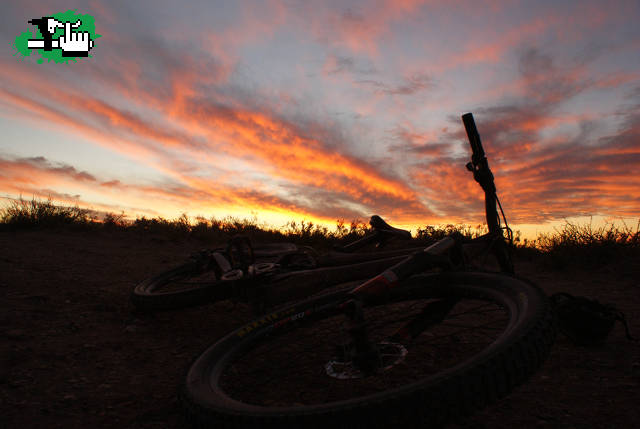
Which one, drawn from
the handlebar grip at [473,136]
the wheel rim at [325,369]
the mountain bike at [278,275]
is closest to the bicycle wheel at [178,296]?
the mountain bike at [278,275]

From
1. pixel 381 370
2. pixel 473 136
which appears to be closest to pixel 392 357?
pixel 381 370

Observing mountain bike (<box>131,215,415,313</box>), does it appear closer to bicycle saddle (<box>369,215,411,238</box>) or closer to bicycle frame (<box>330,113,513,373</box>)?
bicycle saddle (<box>369,215,411,238</box>)

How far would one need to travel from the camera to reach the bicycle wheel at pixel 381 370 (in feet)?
4.22

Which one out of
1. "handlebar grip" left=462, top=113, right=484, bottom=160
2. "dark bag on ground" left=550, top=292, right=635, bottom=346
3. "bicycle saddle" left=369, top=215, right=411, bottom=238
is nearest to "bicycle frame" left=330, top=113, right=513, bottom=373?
"handlebar grip" left=462, top=113, right=484, bottom=160

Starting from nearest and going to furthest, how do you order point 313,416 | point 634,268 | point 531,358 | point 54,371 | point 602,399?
1. point 313,416
2. point 531,358
3. point 602,399
4. point 54,371
5. point 634,268

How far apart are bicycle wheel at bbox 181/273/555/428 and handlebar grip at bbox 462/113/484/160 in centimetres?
113

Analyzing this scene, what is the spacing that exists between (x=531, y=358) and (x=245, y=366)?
6.29ft

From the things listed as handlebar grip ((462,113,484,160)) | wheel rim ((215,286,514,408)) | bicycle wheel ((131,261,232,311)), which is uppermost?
handlebar grip ((462,113,484,160))

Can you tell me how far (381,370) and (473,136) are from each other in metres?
2.02

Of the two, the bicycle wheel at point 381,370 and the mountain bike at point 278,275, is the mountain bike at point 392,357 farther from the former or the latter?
the mountain bike at point 278,275

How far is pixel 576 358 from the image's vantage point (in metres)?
2.70

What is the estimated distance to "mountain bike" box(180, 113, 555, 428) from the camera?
129cm

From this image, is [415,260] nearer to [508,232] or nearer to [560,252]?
[508,232]

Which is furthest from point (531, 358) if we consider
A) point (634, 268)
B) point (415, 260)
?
point (634, 268)
